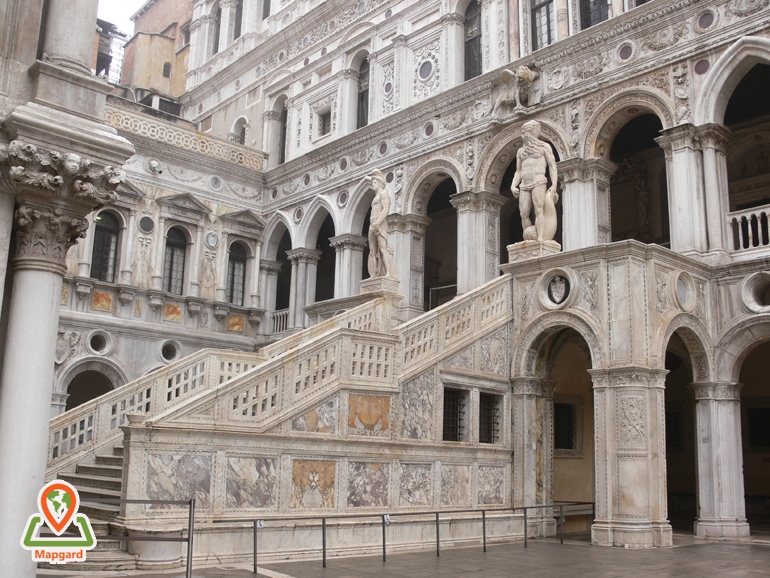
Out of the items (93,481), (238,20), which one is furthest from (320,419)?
(238,20)

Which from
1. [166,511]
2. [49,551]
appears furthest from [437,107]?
[49,551]

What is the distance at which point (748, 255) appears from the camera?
604 inches

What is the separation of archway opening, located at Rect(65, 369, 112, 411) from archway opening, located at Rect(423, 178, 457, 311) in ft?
33.9

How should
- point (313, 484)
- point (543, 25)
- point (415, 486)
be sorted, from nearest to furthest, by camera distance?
point (313, 484)
point (415, 486)
point (543, 25)

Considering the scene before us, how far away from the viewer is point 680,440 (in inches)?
869

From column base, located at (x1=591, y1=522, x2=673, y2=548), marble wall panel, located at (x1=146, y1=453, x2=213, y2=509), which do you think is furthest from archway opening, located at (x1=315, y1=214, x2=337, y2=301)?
marble wall panel, located at (x1=146, y1=453, x2=213, y2=509)

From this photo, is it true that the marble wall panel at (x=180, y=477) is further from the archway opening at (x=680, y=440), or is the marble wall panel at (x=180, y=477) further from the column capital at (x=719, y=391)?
the archway opening at (x=680, y=440)

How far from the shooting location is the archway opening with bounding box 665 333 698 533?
21.6 meters

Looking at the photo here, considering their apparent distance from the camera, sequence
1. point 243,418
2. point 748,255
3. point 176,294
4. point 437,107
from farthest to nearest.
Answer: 1. point 176,294
2. point 437,107
3. point 748,255
4. point 243,418

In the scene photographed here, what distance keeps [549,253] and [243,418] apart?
7434 millimetres

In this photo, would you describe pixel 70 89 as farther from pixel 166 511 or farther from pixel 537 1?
pixel 537 1

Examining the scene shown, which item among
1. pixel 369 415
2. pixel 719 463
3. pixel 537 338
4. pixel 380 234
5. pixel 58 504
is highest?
pixel 380 234

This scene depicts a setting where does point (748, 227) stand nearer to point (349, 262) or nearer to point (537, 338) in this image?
point (537, 338)

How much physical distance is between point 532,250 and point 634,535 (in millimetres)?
5746
